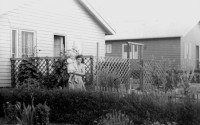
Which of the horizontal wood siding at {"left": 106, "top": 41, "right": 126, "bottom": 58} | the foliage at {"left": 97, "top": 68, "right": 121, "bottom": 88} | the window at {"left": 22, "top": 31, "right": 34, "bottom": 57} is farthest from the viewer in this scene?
the horizontal wood siding at {"left": 106, "top": 41, "right": 126, "bottom": 58}

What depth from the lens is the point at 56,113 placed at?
8.08 meters

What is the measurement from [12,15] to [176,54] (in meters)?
13.2

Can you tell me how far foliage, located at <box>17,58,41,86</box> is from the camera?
1098 cm

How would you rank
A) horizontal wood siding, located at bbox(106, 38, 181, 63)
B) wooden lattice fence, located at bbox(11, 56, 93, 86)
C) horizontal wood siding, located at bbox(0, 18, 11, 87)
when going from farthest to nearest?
horizontal wood siding, located at bbox(106, 38, 181, 63), horizontal wood siding, located at bbox(0, 18, 11, 87), wooden lattice fence, located at bbox(11, 56, 93, 86)

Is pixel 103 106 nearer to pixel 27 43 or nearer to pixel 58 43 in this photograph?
pixel 27 43

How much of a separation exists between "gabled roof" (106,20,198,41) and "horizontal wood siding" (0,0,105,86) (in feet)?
24.3

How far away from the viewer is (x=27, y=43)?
12.4m

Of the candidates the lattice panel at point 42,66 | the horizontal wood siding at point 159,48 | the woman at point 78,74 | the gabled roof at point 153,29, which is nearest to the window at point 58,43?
the lattice panel at point 42,66

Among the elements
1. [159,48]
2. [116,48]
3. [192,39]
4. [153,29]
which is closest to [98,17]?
[159,48]

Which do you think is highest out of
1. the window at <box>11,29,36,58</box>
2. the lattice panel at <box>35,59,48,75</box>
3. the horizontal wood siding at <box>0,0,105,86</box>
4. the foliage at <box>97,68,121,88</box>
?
the horizontal wood siding at <box>0,0,105,86</box>

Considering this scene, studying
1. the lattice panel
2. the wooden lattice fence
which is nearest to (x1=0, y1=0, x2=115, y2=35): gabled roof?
the wooden lattice fence

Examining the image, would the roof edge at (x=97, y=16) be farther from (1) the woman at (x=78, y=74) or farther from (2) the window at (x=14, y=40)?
(1) the woman at (x=78, y=74)

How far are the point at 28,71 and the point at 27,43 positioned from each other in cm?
180

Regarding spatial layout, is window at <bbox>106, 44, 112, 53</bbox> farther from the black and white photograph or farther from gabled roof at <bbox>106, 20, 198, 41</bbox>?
the black and white photograph
